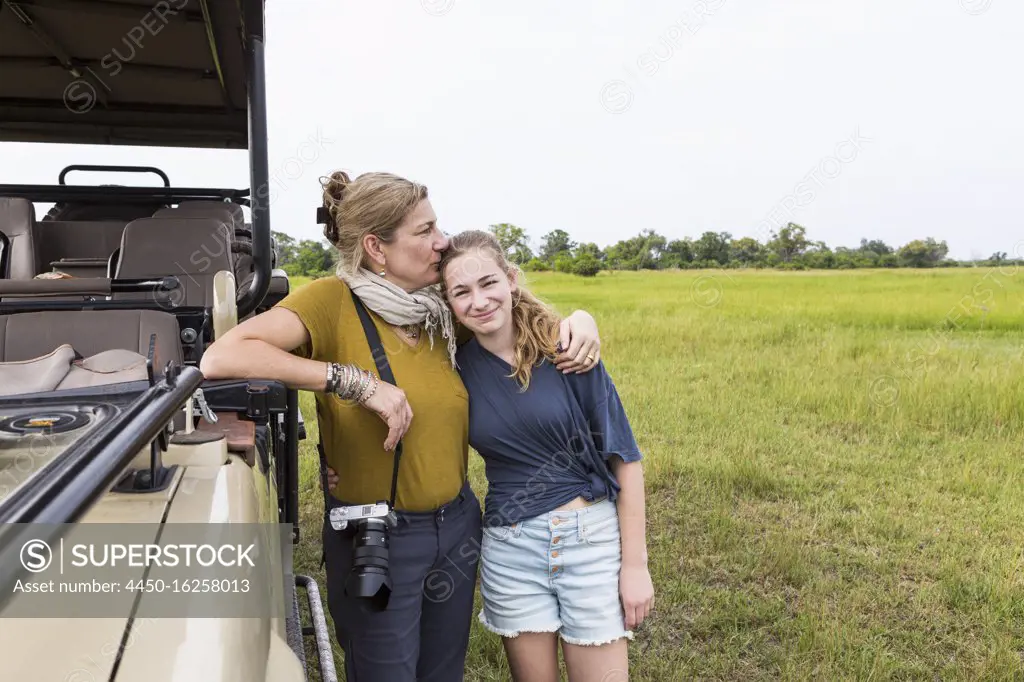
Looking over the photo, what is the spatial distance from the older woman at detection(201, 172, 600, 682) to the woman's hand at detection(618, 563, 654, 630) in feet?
1.17

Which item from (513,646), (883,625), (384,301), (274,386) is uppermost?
(384,301)

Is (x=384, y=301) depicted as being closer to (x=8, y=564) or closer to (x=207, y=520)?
(x=207, y=520)

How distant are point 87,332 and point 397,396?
1.55m

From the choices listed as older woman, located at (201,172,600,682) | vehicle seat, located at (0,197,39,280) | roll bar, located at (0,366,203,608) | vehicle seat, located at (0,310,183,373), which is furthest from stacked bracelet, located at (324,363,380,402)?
vehicle seat, located at (0,197,39,280)

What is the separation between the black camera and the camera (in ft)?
5.50

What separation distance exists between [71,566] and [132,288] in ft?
5.34

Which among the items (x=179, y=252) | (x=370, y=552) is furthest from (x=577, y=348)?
(x=179, y=252)

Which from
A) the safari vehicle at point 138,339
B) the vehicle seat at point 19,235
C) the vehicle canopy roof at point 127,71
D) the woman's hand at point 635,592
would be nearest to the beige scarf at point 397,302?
the safari vehicle at point 138,339

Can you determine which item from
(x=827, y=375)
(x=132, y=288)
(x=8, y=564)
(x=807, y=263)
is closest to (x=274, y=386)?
(x=8, y=564)

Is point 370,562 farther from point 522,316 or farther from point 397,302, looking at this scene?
point 522,316

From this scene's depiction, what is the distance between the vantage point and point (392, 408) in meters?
1.72

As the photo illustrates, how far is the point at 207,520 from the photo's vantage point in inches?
46.4

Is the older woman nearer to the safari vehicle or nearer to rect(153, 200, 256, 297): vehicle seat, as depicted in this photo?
the safari vehicle

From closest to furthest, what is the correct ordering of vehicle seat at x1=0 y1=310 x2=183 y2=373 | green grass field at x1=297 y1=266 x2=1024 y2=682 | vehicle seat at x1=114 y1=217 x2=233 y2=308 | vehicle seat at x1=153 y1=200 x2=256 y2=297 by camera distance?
vehicle seat at x1=0 y1=310 x2=183 y2=373 → green grass field at x1=297 y1=266 x2=1024 y2=682 → vehicle seat at x1=114 y1=217 x2=233 y2=308 → vehicle seat at x1=153 y1=200 x2=256 y2=297
